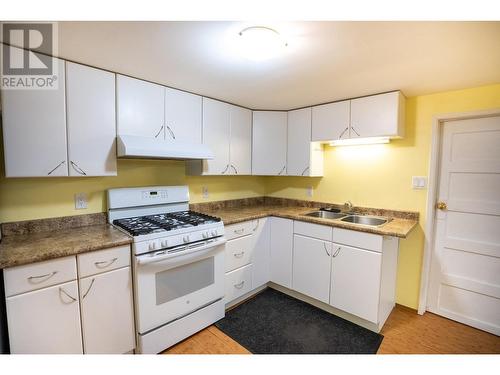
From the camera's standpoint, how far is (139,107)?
1.90 meters

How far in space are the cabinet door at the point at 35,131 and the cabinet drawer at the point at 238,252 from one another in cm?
143

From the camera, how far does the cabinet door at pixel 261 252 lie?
2.51 m

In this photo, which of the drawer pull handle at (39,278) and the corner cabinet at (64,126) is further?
the corner cabinet at (64,126)

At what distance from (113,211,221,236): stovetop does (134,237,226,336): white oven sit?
16 cm

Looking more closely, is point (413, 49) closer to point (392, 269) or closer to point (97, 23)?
point (97, 23)

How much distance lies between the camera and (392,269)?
7.34 ft

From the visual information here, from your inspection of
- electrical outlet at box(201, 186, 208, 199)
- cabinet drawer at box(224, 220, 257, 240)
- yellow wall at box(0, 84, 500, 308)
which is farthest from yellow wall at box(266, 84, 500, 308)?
electrical outlet at box(201, 186, 208, 199)

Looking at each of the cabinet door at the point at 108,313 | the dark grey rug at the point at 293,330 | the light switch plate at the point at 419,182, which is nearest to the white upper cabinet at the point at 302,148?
the light switch plate at the point at 419,182

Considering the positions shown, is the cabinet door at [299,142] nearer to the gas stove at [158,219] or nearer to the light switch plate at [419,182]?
the light switch plate at [419,182]

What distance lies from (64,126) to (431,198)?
3.03 m

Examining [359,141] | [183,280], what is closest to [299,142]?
[359,141]

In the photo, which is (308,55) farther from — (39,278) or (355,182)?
(39,278)
